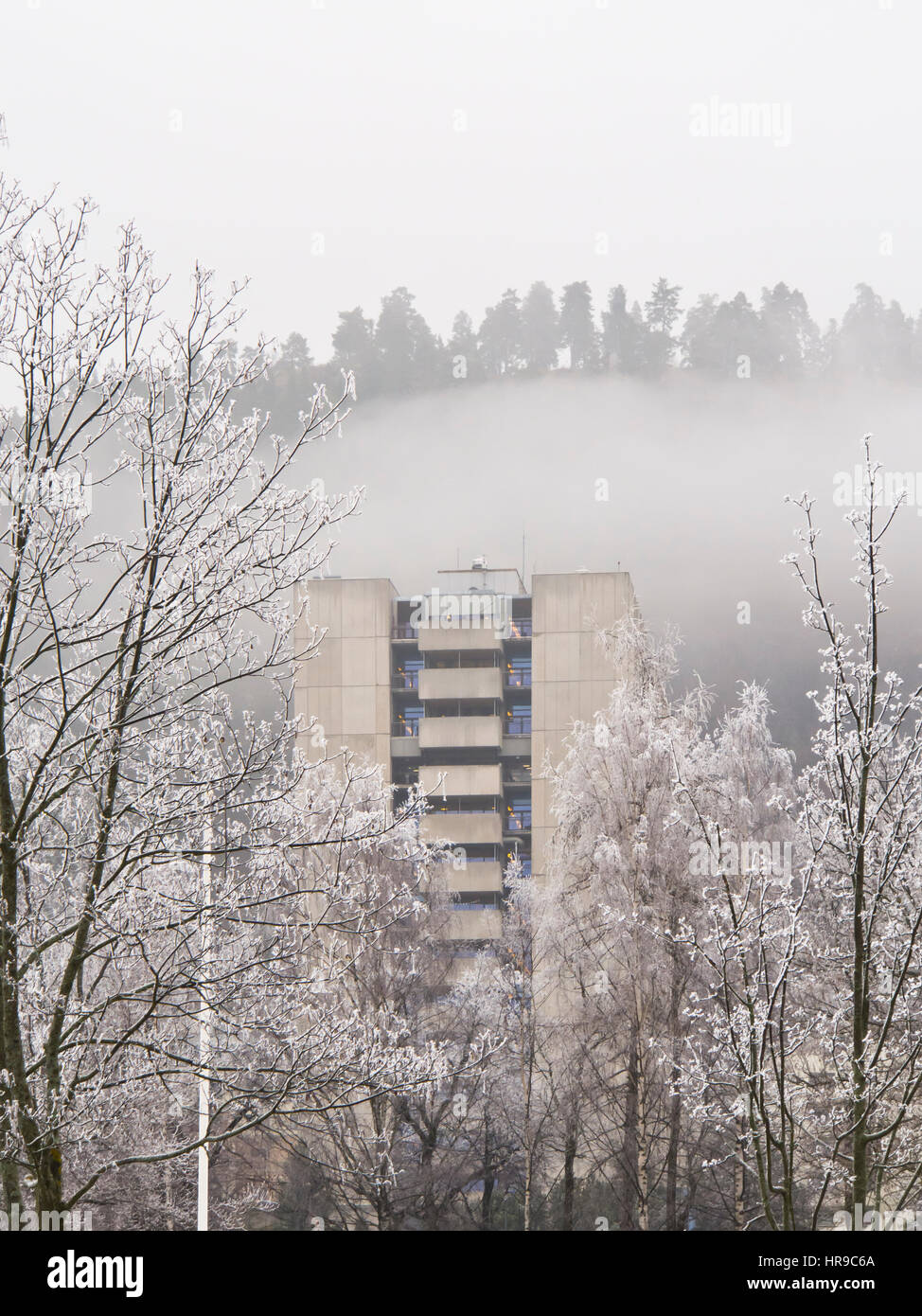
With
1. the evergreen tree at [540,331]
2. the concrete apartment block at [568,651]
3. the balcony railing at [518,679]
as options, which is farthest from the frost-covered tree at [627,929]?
the evergreen tree at [540,331]

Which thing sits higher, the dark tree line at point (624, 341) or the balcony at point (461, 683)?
the dark tree line at point (624, 341)

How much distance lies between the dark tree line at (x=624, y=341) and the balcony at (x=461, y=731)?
8114 cm

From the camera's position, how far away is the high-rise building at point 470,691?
77.4m

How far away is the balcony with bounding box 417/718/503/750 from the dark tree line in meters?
81.1

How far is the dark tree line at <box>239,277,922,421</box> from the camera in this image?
518ft

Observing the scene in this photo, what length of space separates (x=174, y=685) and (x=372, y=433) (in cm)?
15937

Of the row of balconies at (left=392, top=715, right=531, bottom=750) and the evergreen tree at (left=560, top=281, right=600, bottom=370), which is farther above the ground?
the evergreen tree at (left=560, top=281, right=600, bottom=370)

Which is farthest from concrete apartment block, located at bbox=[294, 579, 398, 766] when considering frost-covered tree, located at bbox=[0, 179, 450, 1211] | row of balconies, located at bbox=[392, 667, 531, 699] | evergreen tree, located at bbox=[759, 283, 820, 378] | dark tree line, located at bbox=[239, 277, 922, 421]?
evergreen tree, located at bbox=[759, 283, 820, 378]

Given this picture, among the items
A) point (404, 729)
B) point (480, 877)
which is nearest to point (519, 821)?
point (480, 877)

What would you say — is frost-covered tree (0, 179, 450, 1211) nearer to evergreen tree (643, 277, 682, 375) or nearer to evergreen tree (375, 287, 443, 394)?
evergreen tree (375, 287, 443, 394)

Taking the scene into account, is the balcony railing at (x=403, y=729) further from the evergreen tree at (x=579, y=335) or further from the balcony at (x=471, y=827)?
the evergreen tree at (x=579, y=335)

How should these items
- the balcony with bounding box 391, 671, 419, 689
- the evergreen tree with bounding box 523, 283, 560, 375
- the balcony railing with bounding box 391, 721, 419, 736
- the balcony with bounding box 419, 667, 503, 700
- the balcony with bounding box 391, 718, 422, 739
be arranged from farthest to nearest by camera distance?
the evergreen tree with bounding box 523, 283, 560, 375, the balcony with bounding box 391, 671, 419, 689, the balcony railing with bounding box 391, 721, 419, 736, the balcony with bounding box 391, 718, 422, 739, the balcony with bounding box 419, 667, 503, 700
